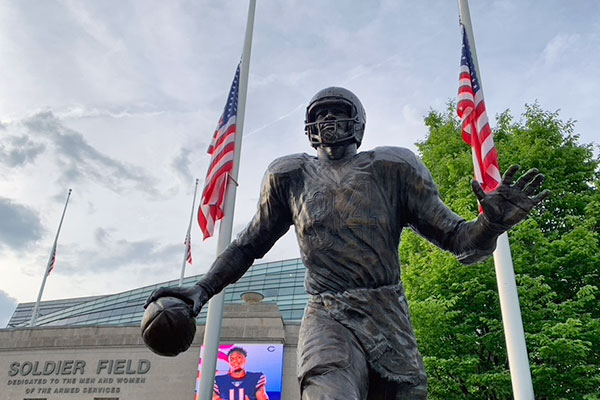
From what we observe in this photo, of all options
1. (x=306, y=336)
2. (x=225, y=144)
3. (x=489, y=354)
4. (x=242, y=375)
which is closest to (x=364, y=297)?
(x=306, y=336)

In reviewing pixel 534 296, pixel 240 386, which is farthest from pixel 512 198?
pixel 240 386

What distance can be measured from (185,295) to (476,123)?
9.09 metres

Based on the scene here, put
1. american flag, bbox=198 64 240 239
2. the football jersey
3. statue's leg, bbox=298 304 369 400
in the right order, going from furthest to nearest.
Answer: the football jersey < american flag, bbox=198 64 240 239 < statue's leg, bbox=298 304 369 400

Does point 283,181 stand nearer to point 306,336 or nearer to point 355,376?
point 306,336

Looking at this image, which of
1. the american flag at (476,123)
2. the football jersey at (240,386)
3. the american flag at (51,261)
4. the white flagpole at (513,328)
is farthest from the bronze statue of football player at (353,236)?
the american flag at (51,261)

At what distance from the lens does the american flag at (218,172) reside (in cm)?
1107

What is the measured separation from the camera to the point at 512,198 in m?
2.27

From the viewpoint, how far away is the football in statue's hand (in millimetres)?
2434

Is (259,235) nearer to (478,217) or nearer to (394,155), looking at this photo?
(394,155)

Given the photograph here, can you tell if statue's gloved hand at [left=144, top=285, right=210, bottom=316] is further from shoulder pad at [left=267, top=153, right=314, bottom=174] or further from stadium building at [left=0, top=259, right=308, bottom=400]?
stadium building at [left=0, top=259, right=308, bottom=400]

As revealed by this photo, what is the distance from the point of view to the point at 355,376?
231 centimetres

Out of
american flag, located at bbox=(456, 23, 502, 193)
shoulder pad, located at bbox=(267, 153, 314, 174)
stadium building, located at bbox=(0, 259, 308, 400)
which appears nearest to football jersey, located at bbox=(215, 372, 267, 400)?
stadium building, located at bbox=(0, 259, 308, 400)

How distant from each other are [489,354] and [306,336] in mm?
11777

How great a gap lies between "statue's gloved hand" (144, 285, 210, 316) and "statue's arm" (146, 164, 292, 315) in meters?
0.20
